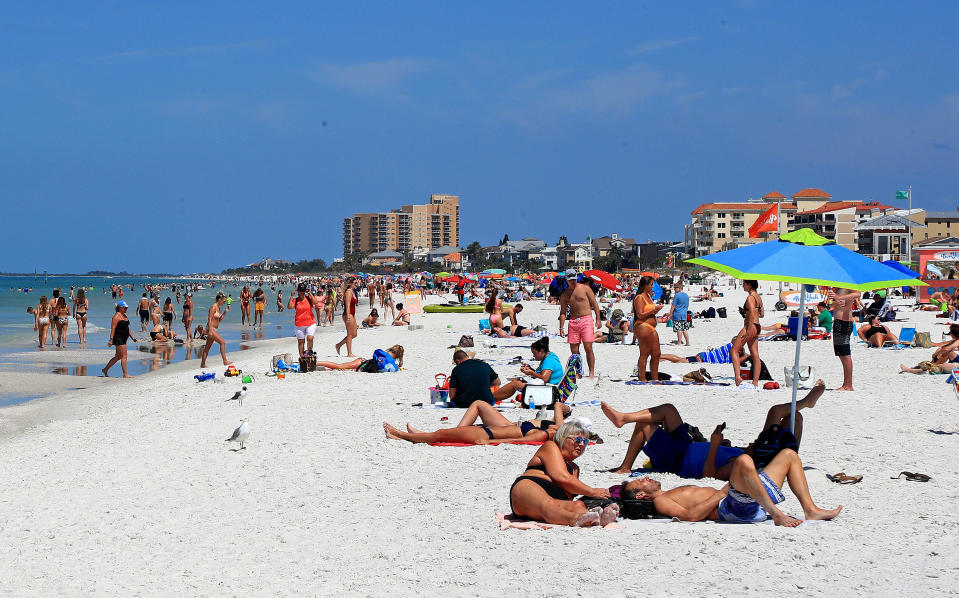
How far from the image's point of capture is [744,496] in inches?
198

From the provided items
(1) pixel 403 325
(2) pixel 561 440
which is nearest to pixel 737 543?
(2) pixel 561 440

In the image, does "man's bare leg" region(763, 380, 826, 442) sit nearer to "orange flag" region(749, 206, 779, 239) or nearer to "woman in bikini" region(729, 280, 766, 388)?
"woman in bikini" region(729, 280, 766, 388)

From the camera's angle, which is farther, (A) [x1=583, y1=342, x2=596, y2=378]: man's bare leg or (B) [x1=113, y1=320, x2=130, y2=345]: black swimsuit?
(B) [x1=113, y1=320, x2=130, y2=345]: black swimsuit

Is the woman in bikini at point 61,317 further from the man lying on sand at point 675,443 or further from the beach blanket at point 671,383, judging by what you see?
the man lying on sand at point 675,443

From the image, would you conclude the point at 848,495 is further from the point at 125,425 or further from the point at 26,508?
the point at 125,425

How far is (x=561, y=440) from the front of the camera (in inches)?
207

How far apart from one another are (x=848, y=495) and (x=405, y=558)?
300 cm

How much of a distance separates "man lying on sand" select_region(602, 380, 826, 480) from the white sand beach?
17 centimetres

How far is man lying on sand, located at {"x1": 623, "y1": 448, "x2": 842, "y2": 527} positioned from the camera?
16.3 feet

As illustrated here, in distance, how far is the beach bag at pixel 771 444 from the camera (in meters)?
5.18

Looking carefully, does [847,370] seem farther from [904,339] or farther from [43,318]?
[43,318]

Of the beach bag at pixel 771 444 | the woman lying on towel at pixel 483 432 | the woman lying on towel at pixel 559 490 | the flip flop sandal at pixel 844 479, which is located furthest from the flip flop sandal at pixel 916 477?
the woman lying on towel at pixel 483 432

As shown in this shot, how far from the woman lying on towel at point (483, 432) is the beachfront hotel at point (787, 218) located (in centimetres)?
8524

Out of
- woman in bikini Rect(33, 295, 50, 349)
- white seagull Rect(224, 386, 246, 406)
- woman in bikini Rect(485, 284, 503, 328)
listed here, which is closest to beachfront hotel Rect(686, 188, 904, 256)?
woman in bikini Rect(485, 284, 503, 328)
